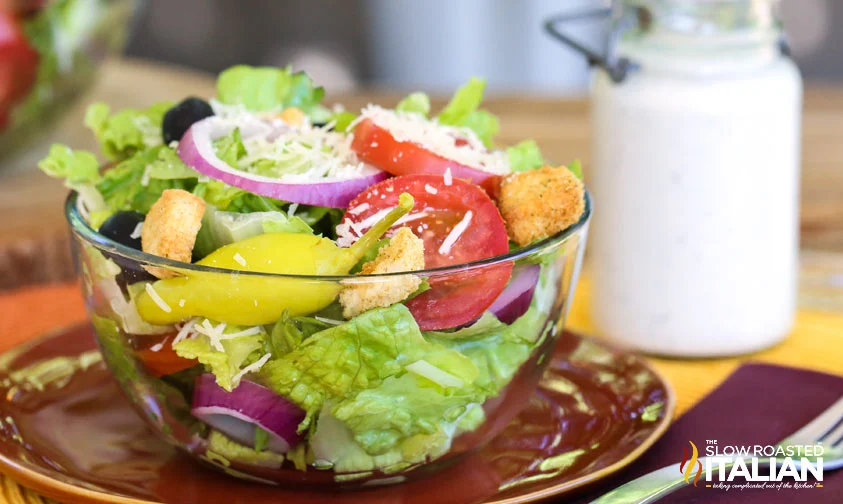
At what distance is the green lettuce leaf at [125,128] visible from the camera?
129 centimetres

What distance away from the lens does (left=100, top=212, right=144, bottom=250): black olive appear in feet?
3.47

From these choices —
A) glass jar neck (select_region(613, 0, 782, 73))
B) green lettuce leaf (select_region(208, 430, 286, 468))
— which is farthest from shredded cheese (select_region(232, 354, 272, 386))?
glass jar neck (select_region(613, 0, 782, 73))

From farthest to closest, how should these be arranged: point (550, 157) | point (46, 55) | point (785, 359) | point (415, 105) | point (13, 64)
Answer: point (550, 157)
point (46, 55)
point (13, 64)
point (785, 359)
point (415, 105)

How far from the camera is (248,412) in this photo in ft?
3.26

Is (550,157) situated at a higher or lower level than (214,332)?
lower

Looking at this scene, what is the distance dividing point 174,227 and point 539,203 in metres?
0.37

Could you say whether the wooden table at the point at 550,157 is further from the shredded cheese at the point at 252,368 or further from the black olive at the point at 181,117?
the black olive at the point at 181,117

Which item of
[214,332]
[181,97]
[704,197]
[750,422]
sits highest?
[214,332]

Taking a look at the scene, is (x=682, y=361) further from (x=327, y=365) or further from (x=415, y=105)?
(x=327, y=365)

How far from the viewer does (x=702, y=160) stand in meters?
1.58

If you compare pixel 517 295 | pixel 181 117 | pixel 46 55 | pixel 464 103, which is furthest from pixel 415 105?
pixel 46 55

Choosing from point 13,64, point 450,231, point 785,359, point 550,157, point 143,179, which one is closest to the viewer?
point 450,231

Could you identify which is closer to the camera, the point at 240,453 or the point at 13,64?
the point at 240,453

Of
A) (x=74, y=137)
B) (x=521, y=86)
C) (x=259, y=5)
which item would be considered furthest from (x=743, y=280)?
(x=259, y=5)
